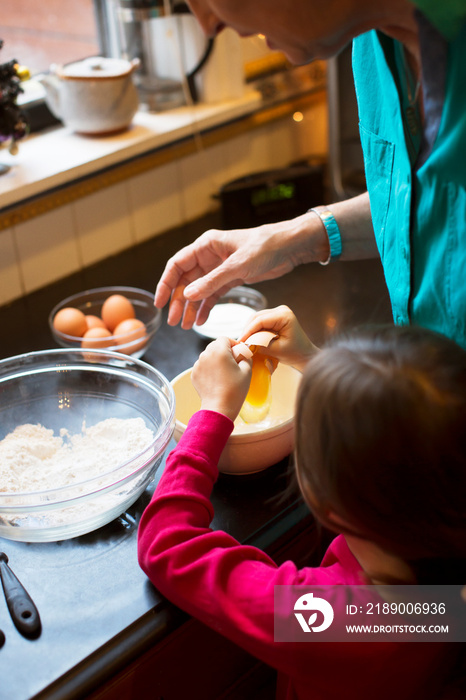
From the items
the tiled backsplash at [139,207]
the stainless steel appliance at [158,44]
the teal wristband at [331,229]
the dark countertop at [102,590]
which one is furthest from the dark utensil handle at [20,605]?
the stainless steel appliance at [158,44]

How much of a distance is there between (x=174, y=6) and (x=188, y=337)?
88 cm

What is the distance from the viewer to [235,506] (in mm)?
992

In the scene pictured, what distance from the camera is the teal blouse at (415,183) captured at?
739 mm

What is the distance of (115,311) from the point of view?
4.60 feet

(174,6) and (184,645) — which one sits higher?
(174,6)

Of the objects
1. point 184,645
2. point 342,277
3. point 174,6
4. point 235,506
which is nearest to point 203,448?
point 235,506

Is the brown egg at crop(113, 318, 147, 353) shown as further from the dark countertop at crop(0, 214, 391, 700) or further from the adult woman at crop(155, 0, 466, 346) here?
the adult woman at crop(155, 0, 466, 346)

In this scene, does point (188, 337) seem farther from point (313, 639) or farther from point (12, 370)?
point (313, 639)

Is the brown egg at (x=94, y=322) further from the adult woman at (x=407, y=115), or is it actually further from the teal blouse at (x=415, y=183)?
the teal blouse at (x=415, y=183)

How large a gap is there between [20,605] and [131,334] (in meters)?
0.57

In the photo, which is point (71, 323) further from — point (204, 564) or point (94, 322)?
point (204, 564)

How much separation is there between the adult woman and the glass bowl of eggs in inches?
9.6

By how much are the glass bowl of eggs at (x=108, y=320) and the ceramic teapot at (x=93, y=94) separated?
0.42 meters

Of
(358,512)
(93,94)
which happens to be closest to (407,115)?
(358,512)
